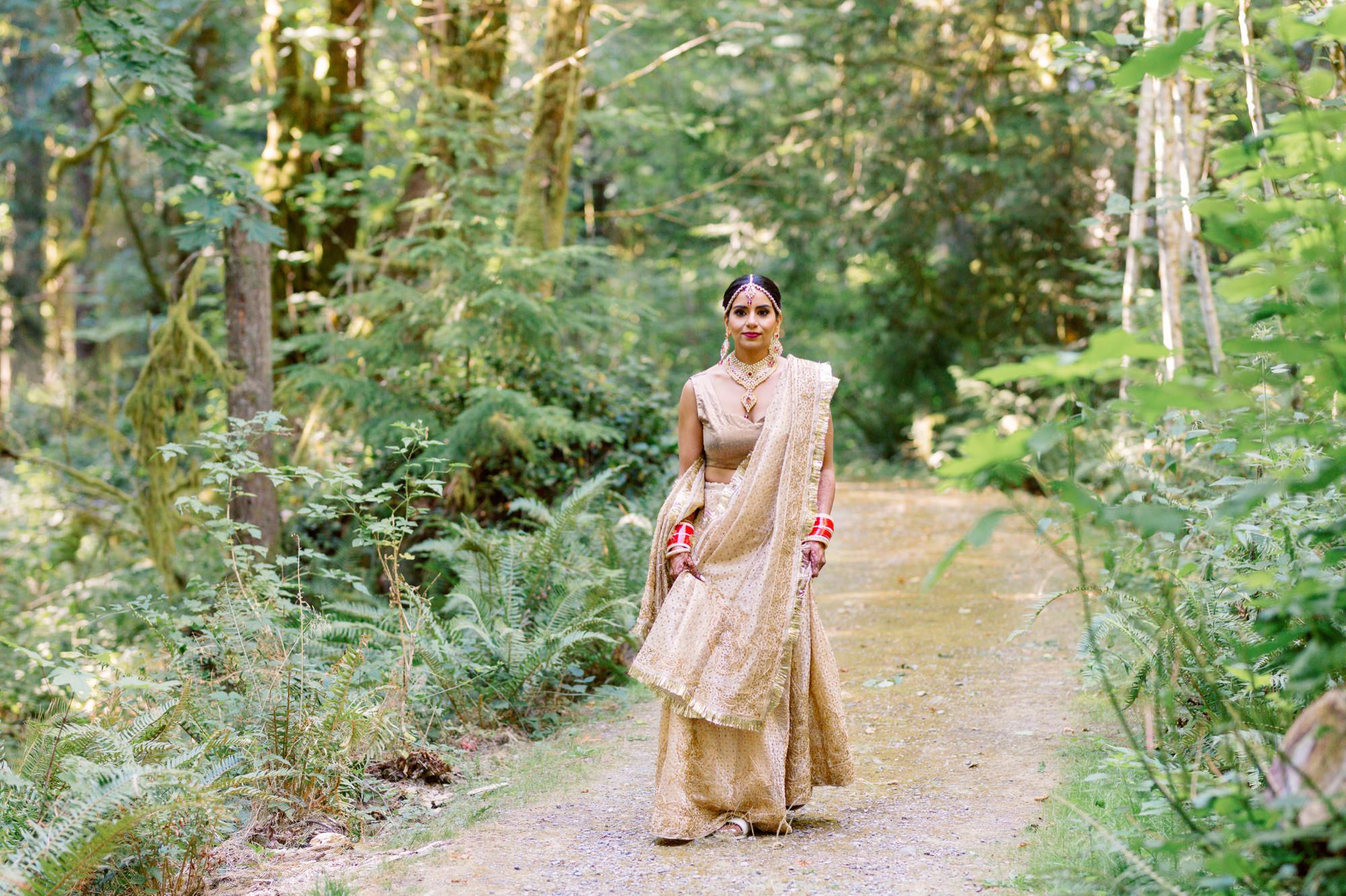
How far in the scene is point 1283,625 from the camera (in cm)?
321

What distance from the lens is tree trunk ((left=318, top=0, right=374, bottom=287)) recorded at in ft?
41.8

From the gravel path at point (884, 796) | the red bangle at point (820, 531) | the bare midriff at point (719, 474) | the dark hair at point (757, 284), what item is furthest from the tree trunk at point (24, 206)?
the red bangle at point (820, 531)

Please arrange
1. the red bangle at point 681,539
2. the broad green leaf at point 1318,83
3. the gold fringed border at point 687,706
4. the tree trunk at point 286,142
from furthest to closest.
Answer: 1. the tree trunk at point 286,142
2. the red bangle at point 681,539
3. the gold fringed border at point 687,706
4. the broad green leaf at point 1318,83

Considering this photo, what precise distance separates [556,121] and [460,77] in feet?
4.90

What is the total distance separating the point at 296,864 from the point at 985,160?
14.6 m

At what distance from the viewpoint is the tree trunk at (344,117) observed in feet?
41.8

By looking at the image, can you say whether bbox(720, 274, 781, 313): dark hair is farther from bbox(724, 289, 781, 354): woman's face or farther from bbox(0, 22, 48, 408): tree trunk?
bbox(0, 22, 48, 408): tree trunk

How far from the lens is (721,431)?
15.7ft

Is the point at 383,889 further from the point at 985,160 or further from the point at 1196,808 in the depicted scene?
the point at 985,160

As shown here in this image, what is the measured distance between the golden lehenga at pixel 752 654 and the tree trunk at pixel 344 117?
29.6ft

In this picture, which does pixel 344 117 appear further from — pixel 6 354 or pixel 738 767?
pixel 6 354

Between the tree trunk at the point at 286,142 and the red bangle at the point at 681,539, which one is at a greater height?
the tree trunk at the point at 286,142

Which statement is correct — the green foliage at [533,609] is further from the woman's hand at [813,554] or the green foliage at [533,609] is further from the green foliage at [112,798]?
the woman's hand at [813,554]

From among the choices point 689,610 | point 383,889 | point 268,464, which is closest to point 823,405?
point 689,610
